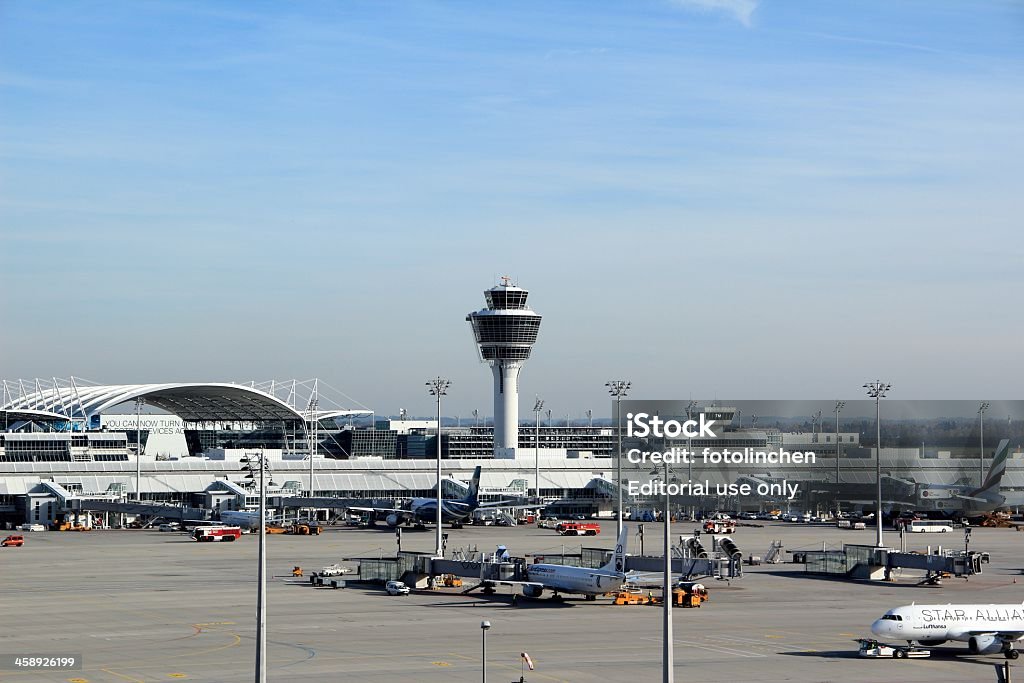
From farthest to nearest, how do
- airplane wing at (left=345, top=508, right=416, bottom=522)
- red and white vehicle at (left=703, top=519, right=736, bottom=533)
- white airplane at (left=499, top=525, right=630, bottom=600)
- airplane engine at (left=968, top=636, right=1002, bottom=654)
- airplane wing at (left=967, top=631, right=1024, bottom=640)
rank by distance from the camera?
airplane wing at (left=345, top=508, right=416, bottom=522) < red and white vehicle at (left=703, top=519, right=736, bottom=533) < white airplane at (left=499, top=525, right=630, bottom=600) < airplane wing at (left=967, top=631, right=1024, bottom=640) < airplane engine at (left=968, top=636, right=1002, bottom=654)

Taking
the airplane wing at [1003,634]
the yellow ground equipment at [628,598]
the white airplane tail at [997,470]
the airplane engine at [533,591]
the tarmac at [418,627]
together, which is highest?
the white airplane tail at [997,470]

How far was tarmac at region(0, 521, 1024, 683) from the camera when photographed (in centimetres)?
5694

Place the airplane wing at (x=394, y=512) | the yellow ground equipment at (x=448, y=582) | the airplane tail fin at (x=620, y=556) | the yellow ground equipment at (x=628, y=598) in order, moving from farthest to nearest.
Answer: the airplane wing at (x=394, y=512) → the yellow ground equipment at (x=448, y=582) → the yellow ground equipment at (x=628, y=598) → the airplane tail fin at (x=620, y=556)

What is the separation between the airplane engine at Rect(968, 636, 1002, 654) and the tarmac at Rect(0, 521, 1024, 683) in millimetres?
463

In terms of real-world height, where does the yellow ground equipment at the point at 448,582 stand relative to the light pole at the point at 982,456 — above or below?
below

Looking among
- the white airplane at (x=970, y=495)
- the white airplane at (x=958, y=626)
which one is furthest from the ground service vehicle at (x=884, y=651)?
the white airplane at (x=970, y=495)

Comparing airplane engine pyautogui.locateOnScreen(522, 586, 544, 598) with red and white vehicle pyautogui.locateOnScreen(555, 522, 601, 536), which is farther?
red and white vehicle pyautogui.locateOnScreen(555, 522, 601, 536)

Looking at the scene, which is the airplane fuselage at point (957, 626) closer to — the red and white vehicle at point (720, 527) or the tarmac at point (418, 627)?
the tarmac at point (418, 627)

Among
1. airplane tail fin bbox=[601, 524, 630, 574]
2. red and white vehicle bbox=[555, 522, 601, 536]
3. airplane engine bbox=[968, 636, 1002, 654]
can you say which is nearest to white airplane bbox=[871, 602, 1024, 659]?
airplane engine bbox=[968, 636, 1002, 654]

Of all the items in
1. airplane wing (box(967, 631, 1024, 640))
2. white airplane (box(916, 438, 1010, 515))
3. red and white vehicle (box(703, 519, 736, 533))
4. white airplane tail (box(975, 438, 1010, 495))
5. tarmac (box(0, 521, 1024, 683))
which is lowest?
tarmac (box(0, 521, 1024, 683))

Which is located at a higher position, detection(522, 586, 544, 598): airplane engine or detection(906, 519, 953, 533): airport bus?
detection(906, 519, 953, 533): airport bus

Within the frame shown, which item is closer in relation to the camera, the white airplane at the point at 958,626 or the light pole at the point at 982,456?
the white airplane at the point at 958,626

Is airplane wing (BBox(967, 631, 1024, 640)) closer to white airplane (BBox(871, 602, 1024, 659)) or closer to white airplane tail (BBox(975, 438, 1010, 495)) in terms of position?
white airplane (BBox(871, 602, 1024, 659))

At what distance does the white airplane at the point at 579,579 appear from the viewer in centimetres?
8194
